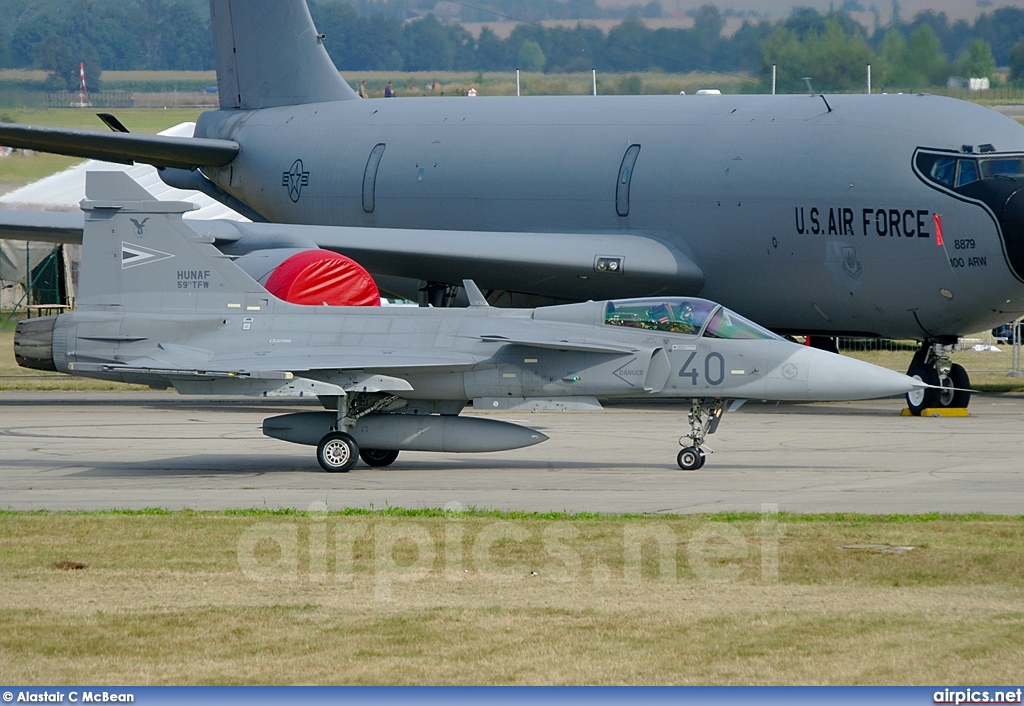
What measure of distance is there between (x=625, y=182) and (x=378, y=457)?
8.29 meters

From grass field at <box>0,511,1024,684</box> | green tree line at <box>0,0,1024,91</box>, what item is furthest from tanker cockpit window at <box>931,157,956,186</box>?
grass field at <box>0,511,1024,684</box>

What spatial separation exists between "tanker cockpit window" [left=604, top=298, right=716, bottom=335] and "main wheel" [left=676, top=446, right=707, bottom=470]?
4.36 feet

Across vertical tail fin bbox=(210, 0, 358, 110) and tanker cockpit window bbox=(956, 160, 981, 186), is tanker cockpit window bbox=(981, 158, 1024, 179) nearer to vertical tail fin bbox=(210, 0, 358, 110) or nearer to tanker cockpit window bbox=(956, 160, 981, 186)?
tanker cockpit window bbox=(956, 160, 981, 186)

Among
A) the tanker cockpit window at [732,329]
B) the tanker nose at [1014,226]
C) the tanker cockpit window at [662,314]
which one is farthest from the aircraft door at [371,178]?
the tanker cockpit window at [732,329]

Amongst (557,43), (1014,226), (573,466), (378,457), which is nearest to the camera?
(573,466)

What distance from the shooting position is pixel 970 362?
3139cm

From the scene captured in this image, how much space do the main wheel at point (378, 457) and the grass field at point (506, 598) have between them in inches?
164

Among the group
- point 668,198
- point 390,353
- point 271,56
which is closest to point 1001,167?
point 668,198

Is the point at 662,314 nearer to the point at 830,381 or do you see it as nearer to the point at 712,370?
the point at 712,370

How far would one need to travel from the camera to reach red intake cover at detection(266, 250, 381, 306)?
806 inches

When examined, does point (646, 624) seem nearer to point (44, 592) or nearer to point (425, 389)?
point (44, 592)

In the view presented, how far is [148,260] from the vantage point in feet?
54.3

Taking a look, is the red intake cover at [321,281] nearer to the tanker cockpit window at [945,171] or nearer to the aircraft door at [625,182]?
the aircraft door at [625,182]

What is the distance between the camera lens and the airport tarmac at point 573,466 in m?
13.2
